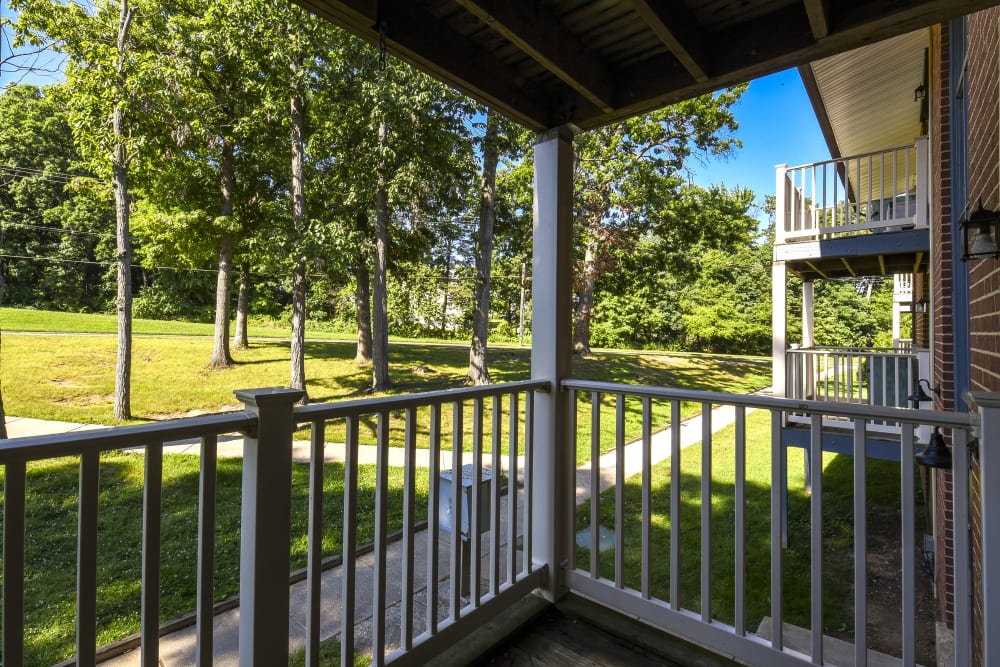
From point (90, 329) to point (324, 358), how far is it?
5.94m

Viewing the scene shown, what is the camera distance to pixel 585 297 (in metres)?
12.7

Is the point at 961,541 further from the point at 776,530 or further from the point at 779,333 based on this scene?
the point at 779,333

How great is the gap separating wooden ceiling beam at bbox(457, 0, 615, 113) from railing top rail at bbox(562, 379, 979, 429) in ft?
4.10

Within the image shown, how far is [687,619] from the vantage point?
194 cm

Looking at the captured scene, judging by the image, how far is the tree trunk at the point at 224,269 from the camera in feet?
29.8

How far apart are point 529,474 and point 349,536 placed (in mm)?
1053

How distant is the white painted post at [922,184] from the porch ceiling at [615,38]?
4421mm

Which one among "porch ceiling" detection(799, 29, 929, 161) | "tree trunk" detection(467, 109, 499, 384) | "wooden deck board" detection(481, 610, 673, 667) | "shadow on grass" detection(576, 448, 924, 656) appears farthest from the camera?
"tree trunk" detection(467, 109, 499, 384)

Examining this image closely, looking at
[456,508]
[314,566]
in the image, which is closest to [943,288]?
[456,508]

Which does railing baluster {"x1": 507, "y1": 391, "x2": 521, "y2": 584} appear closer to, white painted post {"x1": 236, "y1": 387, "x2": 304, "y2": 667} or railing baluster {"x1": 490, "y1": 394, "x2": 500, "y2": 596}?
railing baluster {"x1": 490, "y1": 394, "x2": 500, "y2": 596}

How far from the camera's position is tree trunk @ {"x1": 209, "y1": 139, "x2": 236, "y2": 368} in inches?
358

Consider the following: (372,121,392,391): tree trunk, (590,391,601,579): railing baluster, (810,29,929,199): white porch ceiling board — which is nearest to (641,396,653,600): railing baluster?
(590,391,601,579): railing baluster

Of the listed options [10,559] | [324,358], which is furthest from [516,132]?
[10,559]

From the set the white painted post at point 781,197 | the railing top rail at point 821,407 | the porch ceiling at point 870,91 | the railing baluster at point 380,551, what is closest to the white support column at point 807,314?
the white painted post at point 781,197
